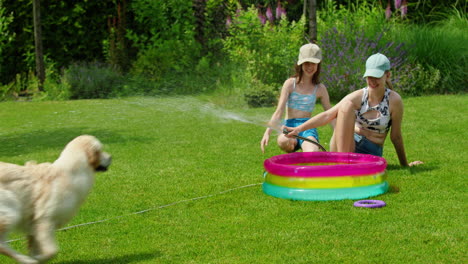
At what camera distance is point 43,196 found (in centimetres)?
354

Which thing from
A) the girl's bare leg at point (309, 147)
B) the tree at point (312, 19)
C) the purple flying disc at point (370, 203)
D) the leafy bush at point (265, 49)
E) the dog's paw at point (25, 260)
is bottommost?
the purple flying disc at point (370, 203)

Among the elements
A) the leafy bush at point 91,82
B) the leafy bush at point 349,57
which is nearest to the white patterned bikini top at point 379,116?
the leafy bush at point 349,57

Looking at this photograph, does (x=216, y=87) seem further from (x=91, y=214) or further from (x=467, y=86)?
(x=91, y=214)

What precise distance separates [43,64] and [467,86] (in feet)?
28.0

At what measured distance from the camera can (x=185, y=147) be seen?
7586 mm

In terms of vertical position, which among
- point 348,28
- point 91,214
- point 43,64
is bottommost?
point 91,214

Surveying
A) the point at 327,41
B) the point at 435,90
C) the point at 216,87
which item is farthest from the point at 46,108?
the point at 435,90

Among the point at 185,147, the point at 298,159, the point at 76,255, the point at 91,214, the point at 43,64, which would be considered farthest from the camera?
the point at 43,64

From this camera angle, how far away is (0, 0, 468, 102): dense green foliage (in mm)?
10984

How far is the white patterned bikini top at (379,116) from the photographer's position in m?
5.60

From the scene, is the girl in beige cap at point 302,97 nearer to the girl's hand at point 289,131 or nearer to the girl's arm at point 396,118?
the girl's hand at point 289,131

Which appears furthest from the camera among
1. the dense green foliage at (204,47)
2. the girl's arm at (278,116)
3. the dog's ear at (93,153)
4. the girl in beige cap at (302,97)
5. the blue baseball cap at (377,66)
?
the dense green foliage at (204,47)

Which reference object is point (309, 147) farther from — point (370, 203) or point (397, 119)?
point (370, 203)

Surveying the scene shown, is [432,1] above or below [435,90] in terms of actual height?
above
